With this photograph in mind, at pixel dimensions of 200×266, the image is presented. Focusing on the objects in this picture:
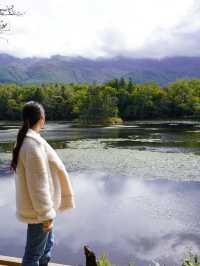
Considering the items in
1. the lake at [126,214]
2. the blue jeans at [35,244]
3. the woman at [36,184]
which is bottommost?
the lake at [126,214]

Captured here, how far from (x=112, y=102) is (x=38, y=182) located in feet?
287

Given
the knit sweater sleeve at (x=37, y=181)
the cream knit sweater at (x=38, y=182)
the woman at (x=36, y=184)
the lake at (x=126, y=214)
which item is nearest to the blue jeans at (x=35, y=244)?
the woman at (x=36, y=184)

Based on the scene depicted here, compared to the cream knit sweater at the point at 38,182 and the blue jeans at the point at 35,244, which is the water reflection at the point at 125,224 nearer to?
the blue jeans at the point at 35,244

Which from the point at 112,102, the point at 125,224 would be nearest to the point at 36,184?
the point at 125,224

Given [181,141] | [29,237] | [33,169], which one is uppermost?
[33,169]

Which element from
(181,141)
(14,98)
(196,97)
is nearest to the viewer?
(181,141)

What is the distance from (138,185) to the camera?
18.8m

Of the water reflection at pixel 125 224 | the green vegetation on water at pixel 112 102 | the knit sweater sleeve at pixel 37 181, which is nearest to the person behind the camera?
the knit sweater sleeve at pixel 37 181

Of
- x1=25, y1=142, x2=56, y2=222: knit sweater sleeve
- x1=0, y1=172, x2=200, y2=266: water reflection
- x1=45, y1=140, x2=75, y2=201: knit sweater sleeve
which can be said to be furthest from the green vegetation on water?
x1=25, y1=142, x2=56, y2=222: knit sweater sleeve

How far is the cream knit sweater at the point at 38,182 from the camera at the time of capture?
3.89 m

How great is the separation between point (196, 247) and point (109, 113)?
78.7 metres

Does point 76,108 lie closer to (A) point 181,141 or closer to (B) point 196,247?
(A) point 181,141

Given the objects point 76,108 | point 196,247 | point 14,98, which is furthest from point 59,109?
point 196,247

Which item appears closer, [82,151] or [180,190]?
[180,190]
